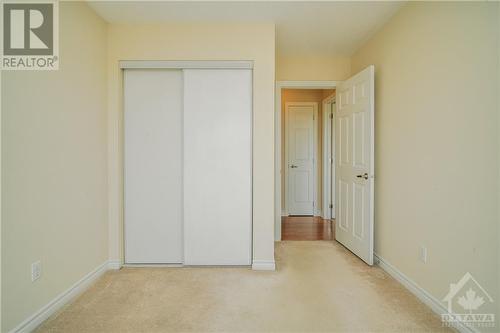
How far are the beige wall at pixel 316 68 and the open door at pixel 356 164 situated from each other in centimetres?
35

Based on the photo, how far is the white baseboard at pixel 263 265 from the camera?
2.87 metres

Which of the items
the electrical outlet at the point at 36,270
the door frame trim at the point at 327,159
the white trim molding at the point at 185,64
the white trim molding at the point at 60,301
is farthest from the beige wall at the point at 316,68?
the electrical outlet at the point at 36,270

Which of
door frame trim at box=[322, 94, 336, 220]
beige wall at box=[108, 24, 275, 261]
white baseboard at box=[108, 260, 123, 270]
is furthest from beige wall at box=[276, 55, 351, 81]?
white baseboard at box=[108, 260, 123, 270]

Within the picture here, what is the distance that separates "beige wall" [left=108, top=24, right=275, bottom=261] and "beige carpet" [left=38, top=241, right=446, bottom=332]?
0.44 meters

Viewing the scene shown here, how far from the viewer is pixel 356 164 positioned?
10.4ft

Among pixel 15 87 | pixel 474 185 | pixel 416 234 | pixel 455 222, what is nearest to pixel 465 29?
pixel 474 185

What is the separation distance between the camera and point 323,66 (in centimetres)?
386

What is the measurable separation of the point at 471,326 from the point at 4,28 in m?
3.40

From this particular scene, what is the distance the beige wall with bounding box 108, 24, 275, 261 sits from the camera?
2.87m

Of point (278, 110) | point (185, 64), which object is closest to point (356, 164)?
point (278, 110)

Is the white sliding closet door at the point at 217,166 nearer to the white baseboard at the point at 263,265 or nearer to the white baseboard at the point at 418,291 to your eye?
the white baseboard at the point at 263,265

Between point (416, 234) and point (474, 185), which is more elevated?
point (474, 185)

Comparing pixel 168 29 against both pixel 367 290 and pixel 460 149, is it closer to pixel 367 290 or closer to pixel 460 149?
pixel 460 149

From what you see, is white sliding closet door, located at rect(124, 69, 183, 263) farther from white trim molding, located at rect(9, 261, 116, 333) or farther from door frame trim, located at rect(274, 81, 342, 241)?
door frame trim, located at rect(274, 81, 342, 241)
